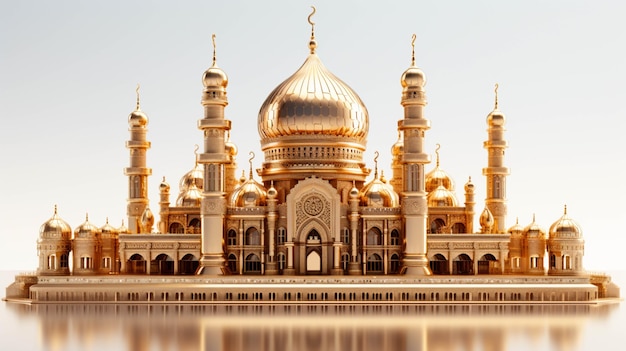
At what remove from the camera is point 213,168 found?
4981 cm

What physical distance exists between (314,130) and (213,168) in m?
5.48

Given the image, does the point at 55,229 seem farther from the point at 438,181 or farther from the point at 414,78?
the point at 438,181

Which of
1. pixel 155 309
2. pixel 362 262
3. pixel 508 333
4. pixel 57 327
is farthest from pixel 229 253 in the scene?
pixel 508 333

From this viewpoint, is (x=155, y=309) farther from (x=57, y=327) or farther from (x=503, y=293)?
(x=503, y=293)

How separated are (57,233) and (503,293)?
21317 millimetres

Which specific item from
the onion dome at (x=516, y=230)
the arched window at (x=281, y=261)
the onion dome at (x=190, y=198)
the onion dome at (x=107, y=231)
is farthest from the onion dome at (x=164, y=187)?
the onion dome at (x=516, y=230)

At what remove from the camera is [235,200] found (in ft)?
168

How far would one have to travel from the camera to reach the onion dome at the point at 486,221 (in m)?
52.3

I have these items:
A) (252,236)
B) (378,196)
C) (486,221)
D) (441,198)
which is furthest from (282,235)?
(486,221)

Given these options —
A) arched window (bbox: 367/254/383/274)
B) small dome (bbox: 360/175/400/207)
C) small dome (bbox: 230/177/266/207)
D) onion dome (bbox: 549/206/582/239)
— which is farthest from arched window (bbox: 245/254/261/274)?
onion dome (bbox: 549/206/582/239)

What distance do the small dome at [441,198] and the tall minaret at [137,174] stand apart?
48.7 ft

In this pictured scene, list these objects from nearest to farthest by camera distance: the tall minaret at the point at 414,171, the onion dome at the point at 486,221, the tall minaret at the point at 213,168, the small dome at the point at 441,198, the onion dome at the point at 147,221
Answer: the tall minaret at the point at 414,171, the tall minaret at the point at 213,168, the onion dome at the point at 486,221, the onion dome at the point at 147,221, the small dome at the point at 441,198

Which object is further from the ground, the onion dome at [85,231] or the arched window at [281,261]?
the onion dome at [85,231]

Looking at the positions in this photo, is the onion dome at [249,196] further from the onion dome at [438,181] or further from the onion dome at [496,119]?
the onion dome at [496,119]
